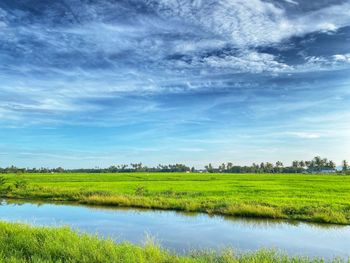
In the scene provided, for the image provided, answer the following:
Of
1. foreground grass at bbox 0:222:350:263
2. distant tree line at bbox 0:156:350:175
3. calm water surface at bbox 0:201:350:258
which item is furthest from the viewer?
distant tree line at bbox 0:156:350:175

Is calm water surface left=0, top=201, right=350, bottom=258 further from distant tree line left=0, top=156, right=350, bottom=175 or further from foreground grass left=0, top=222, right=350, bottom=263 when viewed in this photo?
distant tree line left=0, top=156, right=350, bottom=175

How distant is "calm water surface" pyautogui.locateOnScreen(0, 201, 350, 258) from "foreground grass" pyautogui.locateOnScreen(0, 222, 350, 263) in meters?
2.51

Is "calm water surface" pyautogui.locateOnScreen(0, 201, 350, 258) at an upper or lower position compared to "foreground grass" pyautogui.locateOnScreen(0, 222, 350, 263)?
lower

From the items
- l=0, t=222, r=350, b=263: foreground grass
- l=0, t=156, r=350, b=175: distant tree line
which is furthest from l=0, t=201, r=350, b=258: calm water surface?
l=0, t=156, r=350, b=175: distant tree line

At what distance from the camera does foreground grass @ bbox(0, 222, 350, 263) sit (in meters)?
9.48

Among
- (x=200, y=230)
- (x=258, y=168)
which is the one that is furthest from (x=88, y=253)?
(x=258, y=168)

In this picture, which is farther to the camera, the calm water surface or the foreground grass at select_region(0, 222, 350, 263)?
the calm water surface

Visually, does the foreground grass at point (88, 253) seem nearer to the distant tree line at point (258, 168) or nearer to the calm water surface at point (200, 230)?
the calm water surface at point (200, 230)

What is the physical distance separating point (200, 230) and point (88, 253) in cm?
852

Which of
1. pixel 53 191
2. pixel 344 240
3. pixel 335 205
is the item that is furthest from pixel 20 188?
pixel 344 240

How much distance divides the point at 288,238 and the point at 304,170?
6048 inches

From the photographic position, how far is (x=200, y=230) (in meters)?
17.7

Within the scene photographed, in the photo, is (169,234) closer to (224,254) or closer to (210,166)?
(224,254)

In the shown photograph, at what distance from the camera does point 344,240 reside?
50.5 feet
